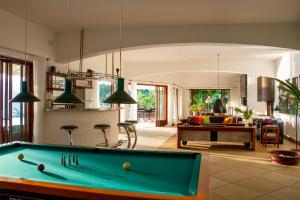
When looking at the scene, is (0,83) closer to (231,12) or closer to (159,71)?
(231,12)

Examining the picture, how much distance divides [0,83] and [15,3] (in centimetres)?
153

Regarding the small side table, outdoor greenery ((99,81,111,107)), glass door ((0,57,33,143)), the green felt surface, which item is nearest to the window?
outdoor greenery ((99,81,111,107))

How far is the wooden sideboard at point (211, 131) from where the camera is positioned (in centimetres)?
692

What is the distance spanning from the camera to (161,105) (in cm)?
1358

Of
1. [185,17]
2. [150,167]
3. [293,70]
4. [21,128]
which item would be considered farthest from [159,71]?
[150,167]

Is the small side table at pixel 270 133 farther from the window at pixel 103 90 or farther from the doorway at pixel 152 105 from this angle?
the doorway at pixel 152 105

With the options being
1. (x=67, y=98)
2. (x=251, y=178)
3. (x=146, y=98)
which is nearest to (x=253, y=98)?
(x=146, y=98)

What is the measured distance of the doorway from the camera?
43.7ft

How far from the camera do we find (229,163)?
5.48 metres

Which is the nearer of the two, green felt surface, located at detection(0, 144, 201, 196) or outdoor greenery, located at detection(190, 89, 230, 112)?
green felt surface, located at detection(0, 144, 201, 196)

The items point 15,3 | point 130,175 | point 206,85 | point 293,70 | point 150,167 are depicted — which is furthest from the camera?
point 206,85

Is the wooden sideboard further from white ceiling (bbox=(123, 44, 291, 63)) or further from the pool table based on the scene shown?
Answer: the pool table

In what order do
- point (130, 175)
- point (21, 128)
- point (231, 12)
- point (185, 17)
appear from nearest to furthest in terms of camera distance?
point (130, 175) < point (231, 12) < point (185, 17) < point (21, 128)

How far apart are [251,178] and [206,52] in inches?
197
